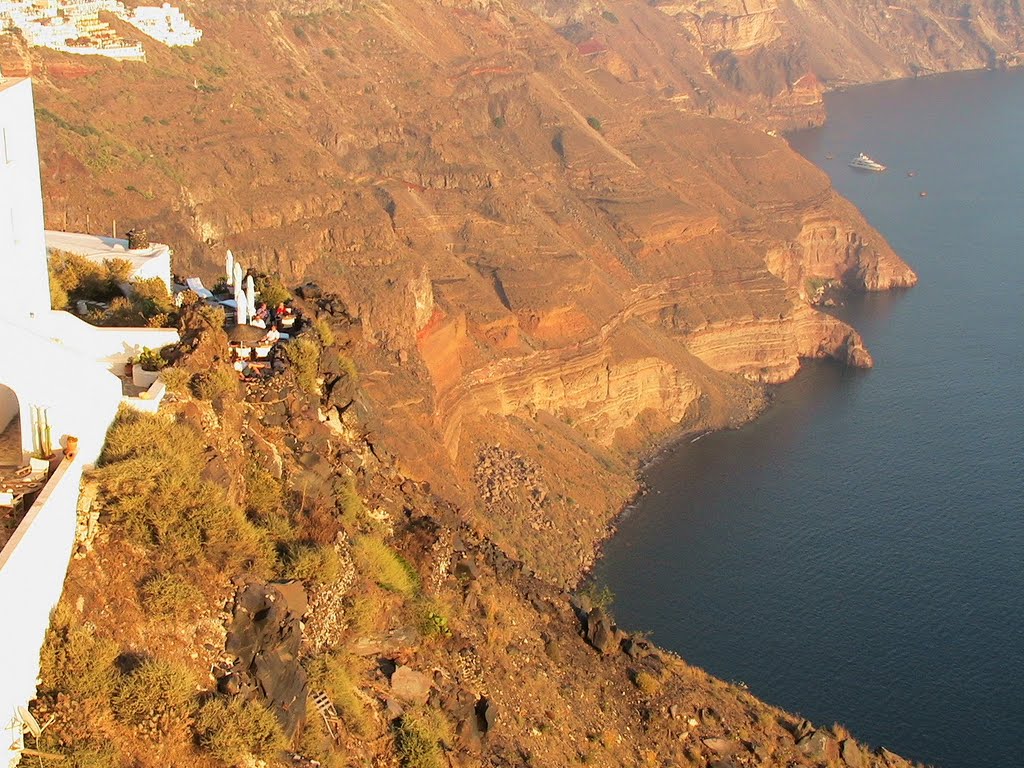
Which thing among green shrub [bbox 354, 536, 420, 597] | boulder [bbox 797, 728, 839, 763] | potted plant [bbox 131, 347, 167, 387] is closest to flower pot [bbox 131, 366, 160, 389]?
potted plant [bbox 131, 347, 167, 387]

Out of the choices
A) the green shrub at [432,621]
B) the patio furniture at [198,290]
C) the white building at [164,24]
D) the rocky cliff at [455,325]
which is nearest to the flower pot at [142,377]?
the rocky cliff at [455,325]

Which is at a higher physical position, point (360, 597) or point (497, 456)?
point (360, 597)

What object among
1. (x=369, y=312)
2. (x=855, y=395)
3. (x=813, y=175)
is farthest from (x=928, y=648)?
(x=813, y=175)

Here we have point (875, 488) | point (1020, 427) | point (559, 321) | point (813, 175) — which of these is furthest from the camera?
point (813, 175)

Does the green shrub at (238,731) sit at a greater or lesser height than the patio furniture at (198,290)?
lesser

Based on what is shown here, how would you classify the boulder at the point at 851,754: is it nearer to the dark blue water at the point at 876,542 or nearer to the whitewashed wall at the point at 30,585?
the whitewashed wall at the point at 30,585

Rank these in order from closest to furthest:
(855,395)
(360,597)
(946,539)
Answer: (360,597), (946,539), (855,395)

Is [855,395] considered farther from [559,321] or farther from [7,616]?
[7,616]

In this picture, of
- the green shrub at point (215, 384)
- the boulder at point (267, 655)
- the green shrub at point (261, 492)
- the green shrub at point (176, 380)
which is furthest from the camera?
the green shrub at point (215, 384)
